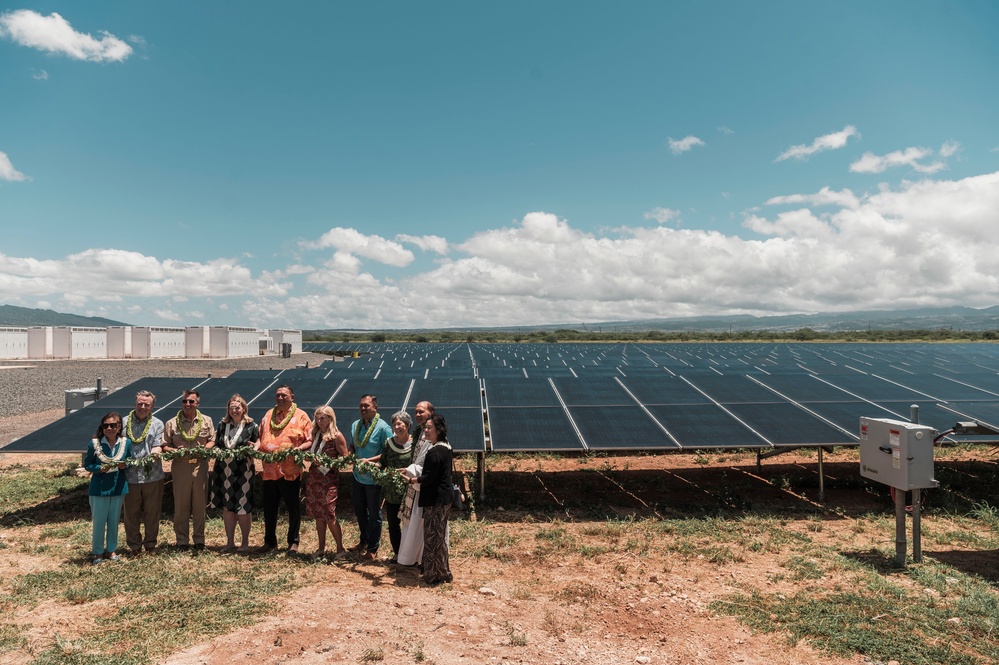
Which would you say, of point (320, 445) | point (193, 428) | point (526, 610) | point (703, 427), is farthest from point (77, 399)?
point (703, 427)

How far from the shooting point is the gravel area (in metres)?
22.9

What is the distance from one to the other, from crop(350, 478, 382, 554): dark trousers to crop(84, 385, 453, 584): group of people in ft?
0.04

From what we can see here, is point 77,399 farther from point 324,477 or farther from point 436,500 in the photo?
point 436,500

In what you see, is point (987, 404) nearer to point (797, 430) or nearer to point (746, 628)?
Result: point (797, 430)

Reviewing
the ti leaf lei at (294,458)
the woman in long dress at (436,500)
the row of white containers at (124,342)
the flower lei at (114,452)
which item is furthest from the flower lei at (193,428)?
the row of white containers at (124,342)

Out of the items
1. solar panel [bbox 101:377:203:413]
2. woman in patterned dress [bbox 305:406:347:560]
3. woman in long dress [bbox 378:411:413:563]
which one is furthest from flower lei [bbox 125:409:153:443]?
solar panel [bbox 101:377:203:413]

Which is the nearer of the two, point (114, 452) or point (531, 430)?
point (114, 452)

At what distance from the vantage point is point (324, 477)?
24.0 ft

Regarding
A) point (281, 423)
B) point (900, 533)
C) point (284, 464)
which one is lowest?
point (900, 533)

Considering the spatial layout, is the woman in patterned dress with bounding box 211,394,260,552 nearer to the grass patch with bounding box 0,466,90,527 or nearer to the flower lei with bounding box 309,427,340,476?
the flower lei with bounding box 309,427,340,476

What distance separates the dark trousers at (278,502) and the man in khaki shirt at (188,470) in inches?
35.0

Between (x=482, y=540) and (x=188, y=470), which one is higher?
(x=188, y=470)

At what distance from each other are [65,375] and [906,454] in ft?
127

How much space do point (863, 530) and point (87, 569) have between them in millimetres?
10791
